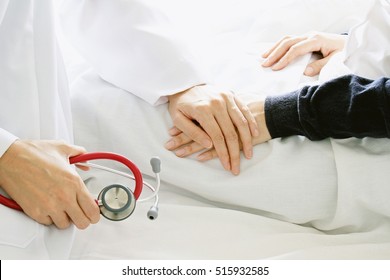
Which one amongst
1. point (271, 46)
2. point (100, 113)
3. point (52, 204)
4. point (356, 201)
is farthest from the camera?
point (271, 46)

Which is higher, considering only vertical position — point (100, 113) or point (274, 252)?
point (100, 113)

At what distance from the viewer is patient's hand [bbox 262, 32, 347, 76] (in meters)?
1.17

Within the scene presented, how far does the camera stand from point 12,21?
0.98m

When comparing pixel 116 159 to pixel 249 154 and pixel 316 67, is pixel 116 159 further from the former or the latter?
pixel 316 67

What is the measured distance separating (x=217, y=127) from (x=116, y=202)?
246 millimetres

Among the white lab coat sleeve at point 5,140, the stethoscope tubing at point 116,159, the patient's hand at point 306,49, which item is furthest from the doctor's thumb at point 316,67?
the white lab coat sleeve at point 5,140

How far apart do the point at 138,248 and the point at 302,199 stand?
0.28m

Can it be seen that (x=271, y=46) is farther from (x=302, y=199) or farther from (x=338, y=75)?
(x=302, y=199)

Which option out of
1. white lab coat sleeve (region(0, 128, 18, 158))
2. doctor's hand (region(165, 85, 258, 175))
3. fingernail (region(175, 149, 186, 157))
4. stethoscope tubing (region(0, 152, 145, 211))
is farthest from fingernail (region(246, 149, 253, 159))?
white lab coat sleeve (region(0, 128, 18, 158))

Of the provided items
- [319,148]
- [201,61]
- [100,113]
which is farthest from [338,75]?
[100,113]

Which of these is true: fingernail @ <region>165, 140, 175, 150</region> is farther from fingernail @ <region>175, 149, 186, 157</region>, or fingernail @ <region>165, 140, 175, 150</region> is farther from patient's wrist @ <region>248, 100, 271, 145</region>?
patient's wrist @ <region>248, 100, 271, 145</region>

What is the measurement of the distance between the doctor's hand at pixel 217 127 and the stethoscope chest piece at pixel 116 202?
193 millimetres

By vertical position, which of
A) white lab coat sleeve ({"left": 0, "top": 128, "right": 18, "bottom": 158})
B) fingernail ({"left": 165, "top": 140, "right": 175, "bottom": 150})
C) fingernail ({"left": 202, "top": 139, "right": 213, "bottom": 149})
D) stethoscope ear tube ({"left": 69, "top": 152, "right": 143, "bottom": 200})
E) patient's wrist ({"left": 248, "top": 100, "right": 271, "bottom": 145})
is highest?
white lab coat sleeve ({"left": 0, "top": 128, "right": 18, "bottom": 158})

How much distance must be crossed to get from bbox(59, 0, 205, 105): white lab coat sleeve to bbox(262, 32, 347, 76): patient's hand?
174 mm
